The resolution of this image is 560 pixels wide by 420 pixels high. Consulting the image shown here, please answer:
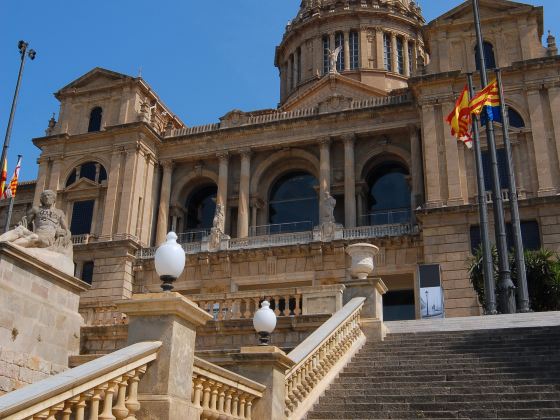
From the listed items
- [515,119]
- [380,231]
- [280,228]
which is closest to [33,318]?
[380,231]

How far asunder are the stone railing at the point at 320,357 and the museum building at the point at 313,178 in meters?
13.1

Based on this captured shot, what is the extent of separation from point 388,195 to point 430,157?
5447mm

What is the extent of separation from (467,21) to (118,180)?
20.0 m

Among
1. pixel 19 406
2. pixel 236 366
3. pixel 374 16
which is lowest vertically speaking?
pixel 19 406

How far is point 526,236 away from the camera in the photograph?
27.9m

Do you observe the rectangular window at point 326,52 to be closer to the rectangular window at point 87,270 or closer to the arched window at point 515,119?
the arched window at point 515,119

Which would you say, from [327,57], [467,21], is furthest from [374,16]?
[467,21]

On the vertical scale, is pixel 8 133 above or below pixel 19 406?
above

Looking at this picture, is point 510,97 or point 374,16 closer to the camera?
point 510,97

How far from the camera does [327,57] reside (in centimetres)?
4975

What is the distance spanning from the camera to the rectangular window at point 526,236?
90.9ft

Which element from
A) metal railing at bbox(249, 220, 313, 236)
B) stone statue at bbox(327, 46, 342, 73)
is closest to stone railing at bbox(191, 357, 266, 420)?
metal railing at bbox(249, 220, 313, 236)

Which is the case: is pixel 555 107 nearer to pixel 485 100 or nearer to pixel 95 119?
pixel 485 100

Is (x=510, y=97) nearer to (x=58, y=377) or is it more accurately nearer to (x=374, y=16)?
(x=374, y=16)
